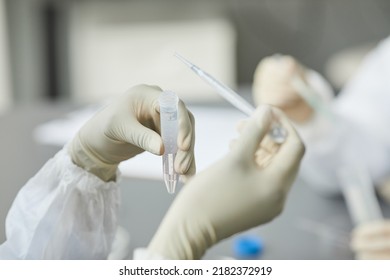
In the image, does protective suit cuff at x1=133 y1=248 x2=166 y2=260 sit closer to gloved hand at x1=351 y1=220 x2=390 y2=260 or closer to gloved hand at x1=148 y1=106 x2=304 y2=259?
gloved hand at x1=148 y1=106 x2=304 y2=259

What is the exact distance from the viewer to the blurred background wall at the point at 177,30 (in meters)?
1.50

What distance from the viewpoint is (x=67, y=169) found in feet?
1.08

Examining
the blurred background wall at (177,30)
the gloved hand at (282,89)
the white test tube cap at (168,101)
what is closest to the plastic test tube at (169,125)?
the white test tube cap at (168,101)

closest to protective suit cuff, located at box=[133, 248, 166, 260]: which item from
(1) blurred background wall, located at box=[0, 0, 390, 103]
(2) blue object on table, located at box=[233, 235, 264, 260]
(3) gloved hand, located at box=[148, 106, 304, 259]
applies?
(3) gloved hand, located at box=[148, 106, 304, 259]

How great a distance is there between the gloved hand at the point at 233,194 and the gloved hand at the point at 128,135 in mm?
16

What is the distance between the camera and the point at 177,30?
58.7 inches

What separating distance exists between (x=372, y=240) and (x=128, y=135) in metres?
0.28

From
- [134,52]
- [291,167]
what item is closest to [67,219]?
[291,167]

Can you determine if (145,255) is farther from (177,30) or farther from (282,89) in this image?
(177,30)

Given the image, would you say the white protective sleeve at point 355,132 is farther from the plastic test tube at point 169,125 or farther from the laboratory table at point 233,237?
the plastic test tube at point 169,125

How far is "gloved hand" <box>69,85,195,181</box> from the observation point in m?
0.31

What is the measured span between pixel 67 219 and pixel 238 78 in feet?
3.97

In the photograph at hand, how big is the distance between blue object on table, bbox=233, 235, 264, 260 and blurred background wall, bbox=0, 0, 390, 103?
3.28ft

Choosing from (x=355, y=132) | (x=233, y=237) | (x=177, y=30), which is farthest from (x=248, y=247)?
(x=177, y=30)
